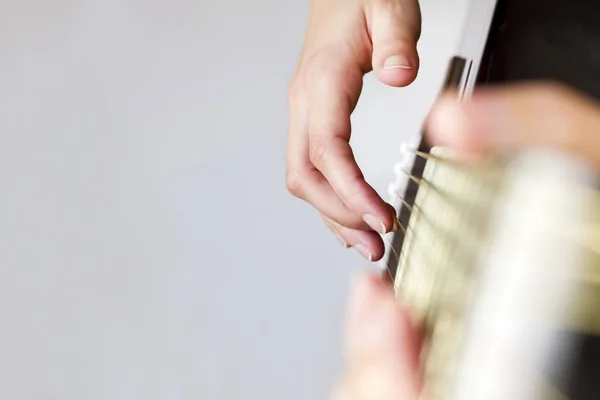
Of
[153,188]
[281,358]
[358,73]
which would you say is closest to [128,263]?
[153,188]

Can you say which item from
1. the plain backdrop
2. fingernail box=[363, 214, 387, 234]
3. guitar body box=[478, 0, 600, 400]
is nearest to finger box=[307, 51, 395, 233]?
fingernail box=[363, 214, 387, 234]

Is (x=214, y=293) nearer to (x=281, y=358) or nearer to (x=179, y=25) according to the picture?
(x=281, y=358)

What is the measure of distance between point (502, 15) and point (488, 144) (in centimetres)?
14

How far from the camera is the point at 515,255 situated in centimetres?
19

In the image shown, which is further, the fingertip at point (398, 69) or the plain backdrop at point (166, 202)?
the plain backdrop at point (166, 202)

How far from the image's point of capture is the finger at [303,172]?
439 mm

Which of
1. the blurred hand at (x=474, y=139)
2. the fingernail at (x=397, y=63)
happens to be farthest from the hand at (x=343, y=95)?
the blurred hand at (x=474, y=139)

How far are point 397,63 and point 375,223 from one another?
3.7 inches

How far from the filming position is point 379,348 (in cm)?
25

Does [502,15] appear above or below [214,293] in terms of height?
above

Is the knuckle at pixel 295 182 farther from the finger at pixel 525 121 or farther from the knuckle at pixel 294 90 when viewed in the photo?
the finger at pixel 525 121

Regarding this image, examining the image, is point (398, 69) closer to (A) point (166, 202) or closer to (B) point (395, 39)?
(B) point (395, 39)

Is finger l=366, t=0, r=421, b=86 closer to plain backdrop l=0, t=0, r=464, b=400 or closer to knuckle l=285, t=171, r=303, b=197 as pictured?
knuckle l=285, t=171, r=303, b=197

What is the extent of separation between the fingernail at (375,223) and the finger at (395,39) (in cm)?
8
